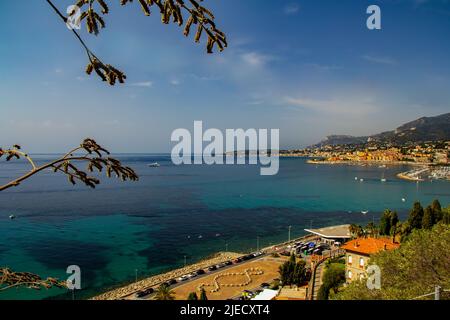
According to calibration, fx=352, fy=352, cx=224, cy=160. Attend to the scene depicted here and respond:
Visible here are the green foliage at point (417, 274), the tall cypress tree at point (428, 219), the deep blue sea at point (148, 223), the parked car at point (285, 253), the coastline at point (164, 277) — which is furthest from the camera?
the parked car at point (285, 253)

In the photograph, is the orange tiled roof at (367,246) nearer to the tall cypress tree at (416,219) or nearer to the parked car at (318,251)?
the tall cypress tree at (416,219)

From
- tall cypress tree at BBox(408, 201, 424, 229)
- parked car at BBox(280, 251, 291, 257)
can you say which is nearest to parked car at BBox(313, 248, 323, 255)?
parked car at BBox(280, 251, 291, 257)

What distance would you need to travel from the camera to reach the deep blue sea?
33.8 metres

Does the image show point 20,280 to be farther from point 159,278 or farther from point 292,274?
point 159,278

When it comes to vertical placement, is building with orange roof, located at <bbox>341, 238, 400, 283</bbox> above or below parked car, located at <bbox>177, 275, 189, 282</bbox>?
above

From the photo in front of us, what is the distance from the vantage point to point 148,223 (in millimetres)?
50812

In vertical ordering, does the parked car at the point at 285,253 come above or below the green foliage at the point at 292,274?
below

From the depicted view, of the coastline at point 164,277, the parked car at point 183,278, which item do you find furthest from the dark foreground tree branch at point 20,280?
the parked car at point 183,278

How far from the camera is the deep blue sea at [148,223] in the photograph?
111 feet

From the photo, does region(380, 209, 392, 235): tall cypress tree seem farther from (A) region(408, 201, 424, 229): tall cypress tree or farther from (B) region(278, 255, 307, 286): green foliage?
(B) region(278, 255, 307, 286): green foliage
